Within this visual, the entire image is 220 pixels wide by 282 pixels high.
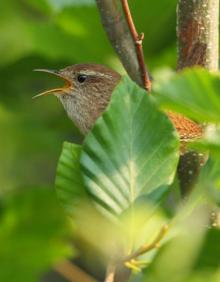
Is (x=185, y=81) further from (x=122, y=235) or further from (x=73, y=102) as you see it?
(x=73, y=102)

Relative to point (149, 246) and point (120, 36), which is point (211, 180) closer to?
point (149, 246)


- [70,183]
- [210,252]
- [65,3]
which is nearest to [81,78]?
[65,3]

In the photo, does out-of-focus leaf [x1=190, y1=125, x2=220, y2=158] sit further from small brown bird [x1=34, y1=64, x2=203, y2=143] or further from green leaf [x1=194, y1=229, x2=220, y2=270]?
small brown bird [x1=34, y1=64, x2=203, y2=143]

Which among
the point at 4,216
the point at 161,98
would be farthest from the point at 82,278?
the point at 161,98

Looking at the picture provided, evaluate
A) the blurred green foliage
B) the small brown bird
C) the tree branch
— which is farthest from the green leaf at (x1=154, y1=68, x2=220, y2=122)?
the small brown bird

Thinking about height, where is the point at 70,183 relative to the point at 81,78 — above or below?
below

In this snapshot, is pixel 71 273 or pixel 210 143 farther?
pixel 71 273

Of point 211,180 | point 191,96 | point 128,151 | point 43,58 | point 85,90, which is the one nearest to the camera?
point 191,96
